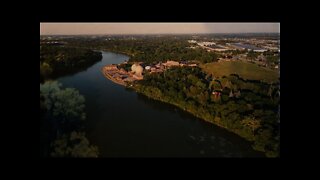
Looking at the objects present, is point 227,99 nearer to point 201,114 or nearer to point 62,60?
point 201,114

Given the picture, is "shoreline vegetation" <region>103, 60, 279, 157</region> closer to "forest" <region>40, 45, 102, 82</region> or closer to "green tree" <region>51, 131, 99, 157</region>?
"forest" <region>40, 45, 102, 82</region>

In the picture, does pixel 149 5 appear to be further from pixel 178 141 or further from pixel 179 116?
pixel 178 141

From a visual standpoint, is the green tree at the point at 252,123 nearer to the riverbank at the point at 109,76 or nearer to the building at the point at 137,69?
the building at the point at 137,69

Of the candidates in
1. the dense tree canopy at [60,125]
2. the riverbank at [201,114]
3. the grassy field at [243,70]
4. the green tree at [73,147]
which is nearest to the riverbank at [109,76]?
the riverbank at [201,114]

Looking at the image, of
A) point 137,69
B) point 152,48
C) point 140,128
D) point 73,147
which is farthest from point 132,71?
point 73,147

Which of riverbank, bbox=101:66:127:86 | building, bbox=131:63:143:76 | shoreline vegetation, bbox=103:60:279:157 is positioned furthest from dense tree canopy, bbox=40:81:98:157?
building, bbox=131:63:143:76
